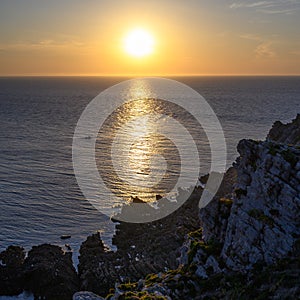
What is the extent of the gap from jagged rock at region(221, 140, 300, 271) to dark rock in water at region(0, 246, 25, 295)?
2114 centimetres

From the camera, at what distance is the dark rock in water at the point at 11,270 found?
3561cm

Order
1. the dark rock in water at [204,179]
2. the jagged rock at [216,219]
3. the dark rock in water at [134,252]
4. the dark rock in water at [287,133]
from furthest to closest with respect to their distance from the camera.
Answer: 1. the dark rock in water at [204,179]
2. the dark rock in water at [287,133]
3. the dark rock in water at [134,252]
4. the jagged rock at [216,219]

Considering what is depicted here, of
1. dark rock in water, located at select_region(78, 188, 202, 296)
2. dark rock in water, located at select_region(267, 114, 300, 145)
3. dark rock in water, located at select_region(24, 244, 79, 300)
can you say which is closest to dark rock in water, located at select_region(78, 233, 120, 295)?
dark rock in water, located at select_region(78, 188, 202, 296)

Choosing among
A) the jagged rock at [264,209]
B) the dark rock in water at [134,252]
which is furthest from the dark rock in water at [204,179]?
the jagged rock at [264,209]

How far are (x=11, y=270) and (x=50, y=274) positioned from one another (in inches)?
170

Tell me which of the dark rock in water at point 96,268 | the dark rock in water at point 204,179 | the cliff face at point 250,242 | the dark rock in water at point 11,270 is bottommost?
the dark rock in water at point 11,270

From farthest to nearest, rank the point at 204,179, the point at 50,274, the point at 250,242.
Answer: the point at 204,179 < the point at 50,274 < the point at 250,242

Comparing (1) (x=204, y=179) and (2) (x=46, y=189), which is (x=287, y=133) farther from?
(2) (x=46, y=189)

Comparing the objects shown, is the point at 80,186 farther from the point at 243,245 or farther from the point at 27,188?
the point at 243,245

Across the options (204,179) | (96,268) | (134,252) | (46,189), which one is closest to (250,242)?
(96,268)

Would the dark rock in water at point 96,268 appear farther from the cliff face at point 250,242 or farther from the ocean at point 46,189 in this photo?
the cliff face at point 250,242

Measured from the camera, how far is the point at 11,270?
1503 inches

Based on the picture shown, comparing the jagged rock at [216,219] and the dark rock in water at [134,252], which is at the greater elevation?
the jagged rock at [216,219]

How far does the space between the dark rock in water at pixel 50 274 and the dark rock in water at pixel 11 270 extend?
2.29 ft
